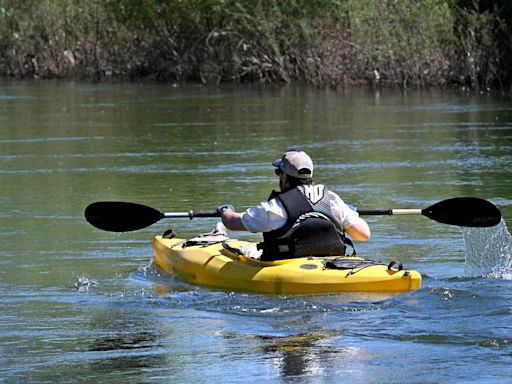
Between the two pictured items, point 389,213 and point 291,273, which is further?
point 389,213

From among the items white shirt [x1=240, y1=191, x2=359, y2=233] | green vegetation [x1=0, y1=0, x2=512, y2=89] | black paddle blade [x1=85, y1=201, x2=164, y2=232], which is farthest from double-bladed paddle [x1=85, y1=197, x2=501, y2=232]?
green vegetation [x1=0, y1=0, x2=512, y2=89]

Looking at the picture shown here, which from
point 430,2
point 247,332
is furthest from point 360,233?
point 430,2

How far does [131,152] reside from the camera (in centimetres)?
2144

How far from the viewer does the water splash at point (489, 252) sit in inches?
434

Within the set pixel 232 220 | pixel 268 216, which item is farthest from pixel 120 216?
pixel 268 216

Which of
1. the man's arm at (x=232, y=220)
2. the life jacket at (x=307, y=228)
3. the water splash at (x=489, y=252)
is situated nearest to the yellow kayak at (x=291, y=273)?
the life jacket at (x=307, y=228)

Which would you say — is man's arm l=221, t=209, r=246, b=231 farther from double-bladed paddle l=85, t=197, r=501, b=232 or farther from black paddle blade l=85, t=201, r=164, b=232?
black paddle blade l=85, t=201, r=164, b=232

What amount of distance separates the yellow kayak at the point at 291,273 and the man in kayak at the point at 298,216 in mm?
130

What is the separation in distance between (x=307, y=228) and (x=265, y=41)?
30.4 meters

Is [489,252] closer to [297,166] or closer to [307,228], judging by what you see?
[307,228]

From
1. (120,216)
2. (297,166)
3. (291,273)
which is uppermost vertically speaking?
(297,166)

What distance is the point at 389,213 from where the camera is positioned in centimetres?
1162

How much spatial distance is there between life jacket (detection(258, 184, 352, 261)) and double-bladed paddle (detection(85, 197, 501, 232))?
0.95 m

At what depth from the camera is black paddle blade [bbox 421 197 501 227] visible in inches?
441
